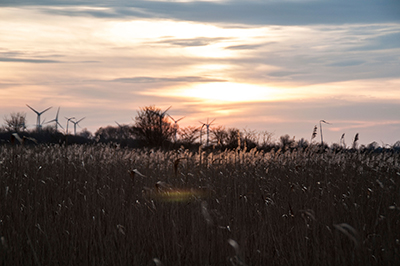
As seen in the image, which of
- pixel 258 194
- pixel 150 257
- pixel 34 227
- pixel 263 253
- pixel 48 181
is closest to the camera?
pixel 263 253

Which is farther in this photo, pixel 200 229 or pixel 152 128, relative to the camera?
pixel 152 128

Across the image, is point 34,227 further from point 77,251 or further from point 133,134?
point 133,134

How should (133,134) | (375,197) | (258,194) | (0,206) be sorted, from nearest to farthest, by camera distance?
1. (0,206)
2. (375,197)
3. (258,194)
4. (133,134)

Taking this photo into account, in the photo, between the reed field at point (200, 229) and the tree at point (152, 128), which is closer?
the reed field at point (200, 229)

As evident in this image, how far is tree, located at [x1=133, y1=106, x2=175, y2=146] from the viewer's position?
35.8 meters

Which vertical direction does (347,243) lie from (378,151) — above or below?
below

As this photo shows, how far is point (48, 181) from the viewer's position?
8.48 meters

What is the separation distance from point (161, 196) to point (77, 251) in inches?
86.2

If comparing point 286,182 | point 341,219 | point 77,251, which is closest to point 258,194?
point 286,182

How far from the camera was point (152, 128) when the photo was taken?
36125 mm

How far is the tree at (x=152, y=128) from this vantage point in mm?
35781

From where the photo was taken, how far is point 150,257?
4.43 meters

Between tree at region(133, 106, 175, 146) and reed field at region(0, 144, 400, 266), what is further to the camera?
tree at region(133, 106, 175, 146)

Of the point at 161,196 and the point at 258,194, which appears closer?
the point at 161,196
